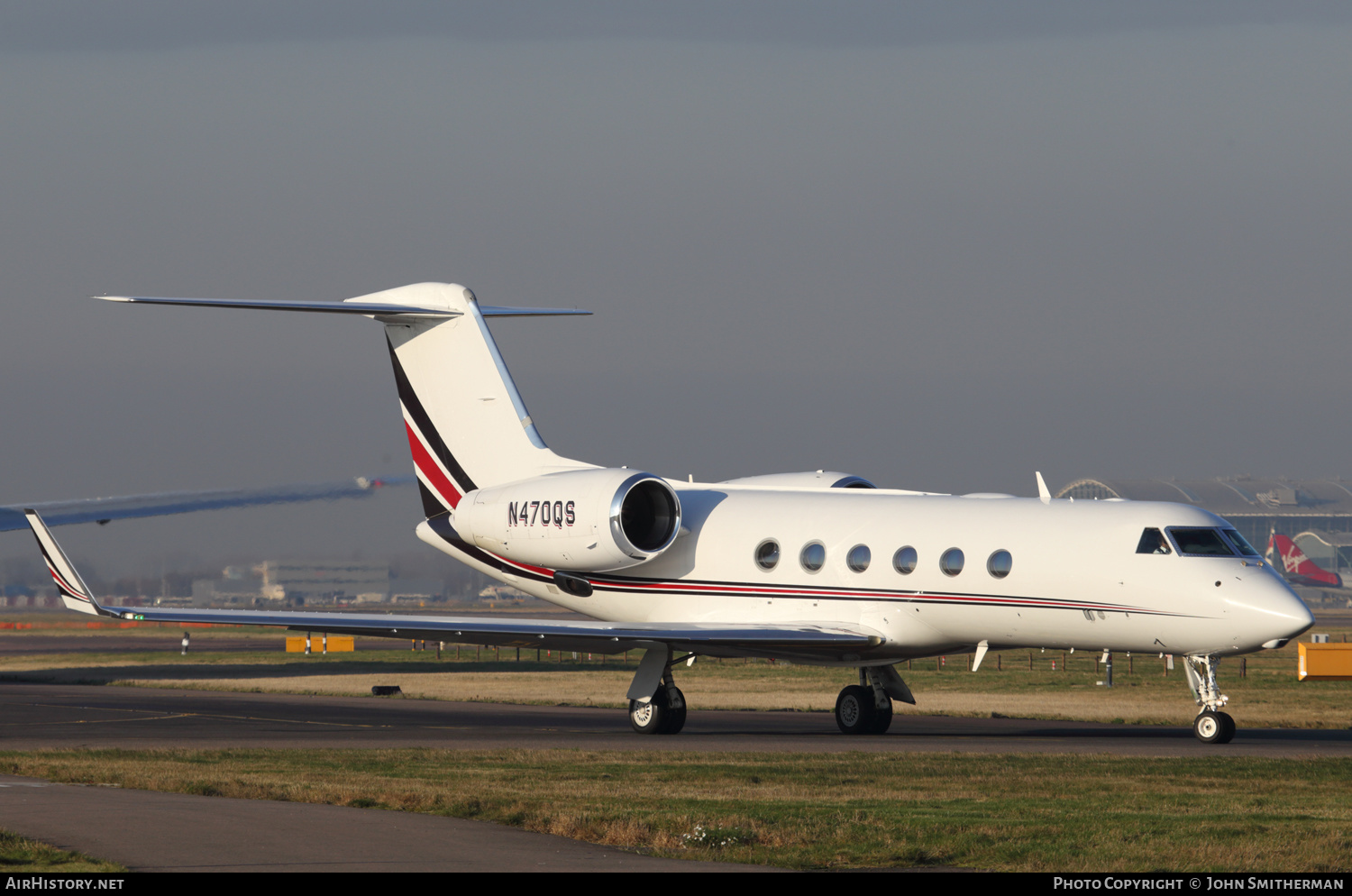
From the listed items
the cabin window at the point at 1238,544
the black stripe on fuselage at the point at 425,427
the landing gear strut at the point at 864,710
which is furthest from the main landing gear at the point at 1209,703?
the black stripe on fuselage at the point at 425,427

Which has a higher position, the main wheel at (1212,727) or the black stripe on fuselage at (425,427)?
the black stripe on fuselage at (425,427)

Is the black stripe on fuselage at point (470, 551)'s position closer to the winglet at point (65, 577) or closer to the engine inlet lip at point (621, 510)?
the engine inlet lip at point (621, 510)

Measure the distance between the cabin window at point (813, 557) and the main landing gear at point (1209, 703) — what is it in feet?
18.3

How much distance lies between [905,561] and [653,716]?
4.60 metres

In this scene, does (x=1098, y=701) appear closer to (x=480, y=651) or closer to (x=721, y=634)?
(x=721, y=634)

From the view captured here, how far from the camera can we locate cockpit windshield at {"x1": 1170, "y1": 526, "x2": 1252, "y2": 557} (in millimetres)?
22594

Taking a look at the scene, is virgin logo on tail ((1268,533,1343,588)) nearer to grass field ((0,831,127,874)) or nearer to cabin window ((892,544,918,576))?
cabin window ((892,544,918,576))

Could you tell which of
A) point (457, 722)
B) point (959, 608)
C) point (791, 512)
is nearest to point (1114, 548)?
point (959, 608)

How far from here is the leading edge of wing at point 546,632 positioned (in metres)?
23.8

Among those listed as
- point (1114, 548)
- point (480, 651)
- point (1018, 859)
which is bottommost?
point (480, 651)

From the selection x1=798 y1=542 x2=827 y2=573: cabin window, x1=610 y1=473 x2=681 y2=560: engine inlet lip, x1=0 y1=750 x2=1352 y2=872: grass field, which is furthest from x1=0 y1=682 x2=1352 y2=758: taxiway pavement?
x1=610 y1=473 x2=681 y2=560: engine inlet lip

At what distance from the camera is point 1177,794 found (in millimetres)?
16422

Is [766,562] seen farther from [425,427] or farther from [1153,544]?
[425,427]

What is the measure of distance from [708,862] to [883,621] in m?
13.1
